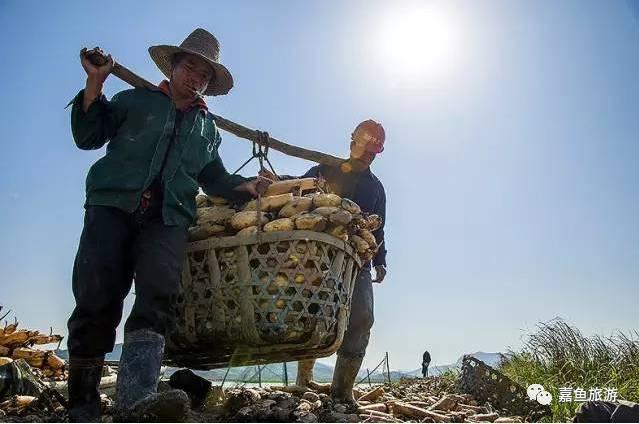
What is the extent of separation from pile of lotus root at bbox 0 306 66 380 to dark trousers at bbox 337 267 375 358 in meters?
3.10

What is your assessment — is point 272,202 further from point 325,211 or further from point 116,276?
point 116,276

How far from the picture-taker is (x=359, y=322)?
4.46 meters

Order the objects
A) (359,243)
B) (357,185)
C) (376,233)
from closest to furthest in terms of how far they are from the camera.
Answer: (359,243) < (357,185) < (376,233)

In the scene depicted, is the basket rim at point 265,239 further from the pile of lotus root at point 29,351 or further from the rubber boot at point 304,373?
the pile of lotus root at point 29,351

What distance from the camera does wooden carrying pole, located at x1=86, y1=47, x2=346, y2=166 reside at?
300cm

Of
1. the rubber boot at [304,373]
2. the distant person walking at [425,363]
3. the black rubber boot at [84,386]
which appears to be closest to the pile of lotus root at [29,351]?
the rubber boot at [304,373]

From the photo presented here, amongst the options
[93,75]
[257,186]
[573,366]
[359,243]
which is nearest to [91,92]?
[93,75]

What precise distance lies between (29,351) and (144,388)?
13.4 feet

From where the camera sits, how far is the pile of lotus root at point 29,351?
5820 mm

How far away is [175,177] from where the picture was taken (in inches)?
125

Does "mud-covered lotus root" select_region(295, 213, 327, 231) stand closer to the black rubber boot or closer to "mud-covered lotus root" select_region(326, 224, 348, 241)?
"mud-covered lotus root" select_region(326, 224, 348, 241)

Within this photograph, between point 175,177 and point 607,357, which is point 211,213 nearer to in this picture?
point 175,177

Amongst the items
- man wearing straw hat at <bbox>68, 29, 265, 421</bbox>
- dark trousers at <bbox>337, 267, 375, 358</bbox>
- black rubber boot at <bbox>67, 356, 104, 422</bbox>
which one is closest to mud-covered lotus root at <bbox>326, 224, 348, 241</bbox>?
man wearing straw hat at <bbox>68, 29, 265, 421</bbox>

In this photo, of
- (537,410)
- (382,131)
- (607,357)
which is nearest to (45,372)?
(382,131)
